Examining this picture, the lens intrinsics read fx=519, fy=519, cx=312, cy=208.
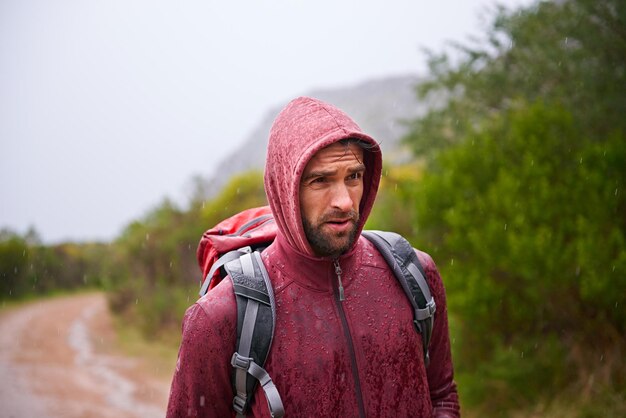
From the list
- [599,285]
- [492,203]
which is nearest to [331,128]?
[599,285]

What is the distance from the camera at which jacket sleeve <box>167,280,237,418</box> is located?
1661mm

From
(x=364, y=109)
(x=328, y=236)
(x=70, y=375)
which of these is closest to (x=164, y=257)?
(x=70, y=375)

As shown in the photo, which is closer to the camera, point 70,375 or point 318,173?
point 318,173

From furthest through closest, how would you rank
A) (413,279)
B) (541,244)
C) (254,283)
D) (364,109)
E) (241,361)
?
(364,109)
(541,244)
(413,279)
(254,283)
(241,361)

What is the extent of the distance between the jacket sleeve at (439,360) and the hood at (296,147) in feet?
1.32

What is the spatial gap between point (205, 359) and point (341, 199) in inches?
26.6

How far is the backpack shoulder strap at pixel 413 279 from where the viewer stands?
6.22 ft

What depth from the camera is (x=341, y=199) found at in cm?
168

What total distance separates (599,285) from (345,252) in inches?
180

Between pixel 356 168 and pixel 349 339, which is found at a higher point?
pixel 356 168

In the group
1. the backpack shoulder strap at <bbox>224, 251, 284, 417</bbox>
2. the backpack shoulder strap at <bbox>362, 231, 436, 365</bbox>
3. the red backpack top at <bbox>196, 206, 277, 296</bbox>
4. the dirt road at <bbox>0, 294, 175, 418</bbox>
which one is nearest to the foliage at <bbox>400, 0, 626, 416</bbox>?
the backpack shoulder strap at <bbox>362, 231, 436, 365</bbox>

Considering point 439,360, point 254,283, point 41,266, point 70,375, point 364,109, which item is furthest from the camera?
point 364,109

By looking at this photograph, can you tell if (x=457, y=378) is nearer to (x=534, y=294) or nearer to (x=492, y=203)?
(x=534, y=294)

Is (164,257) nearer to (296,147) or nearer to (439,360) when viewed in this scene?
(439,360)
